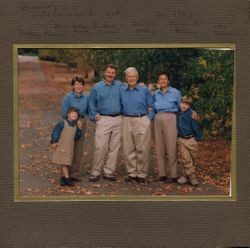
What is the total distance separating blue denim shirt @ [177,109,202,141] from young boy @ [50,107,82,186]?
1.02 m

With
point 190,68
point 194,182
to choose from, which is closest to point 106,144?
point 194,182

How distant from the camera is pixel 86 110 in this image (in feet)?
21.8

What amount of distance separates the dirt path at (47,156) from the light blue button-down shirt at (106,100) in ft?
0.60

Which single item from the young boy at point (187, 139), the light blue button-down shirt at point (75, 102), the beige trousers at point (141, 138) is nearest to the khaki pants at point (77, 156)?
the light blue button-down shirt at point (75, 102)

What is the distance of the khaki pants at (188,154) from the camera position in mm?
6637

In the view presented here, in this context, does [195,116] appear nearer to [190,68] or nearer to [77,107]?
[190,68]

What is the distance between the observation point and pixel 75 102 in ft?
21.7

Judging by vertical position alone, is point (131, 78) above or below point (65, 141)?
above

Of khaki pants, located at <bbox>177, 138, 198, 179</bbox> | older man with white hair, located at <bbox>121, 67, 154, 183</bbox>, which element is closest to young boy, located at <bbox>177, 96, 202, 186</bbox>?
khaki pants, located at <bbox>177, 138, 198, 179</bbox>

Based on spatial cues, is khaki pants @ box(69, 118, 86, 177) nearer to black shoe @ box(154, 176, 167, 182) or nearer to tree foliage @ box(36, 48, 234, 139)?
tree foliage @ box(36, 48, 234, 139)

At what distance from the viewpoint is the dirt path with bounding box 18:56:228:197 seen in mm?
6539

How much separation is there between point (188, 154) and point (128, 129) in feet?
2.14
